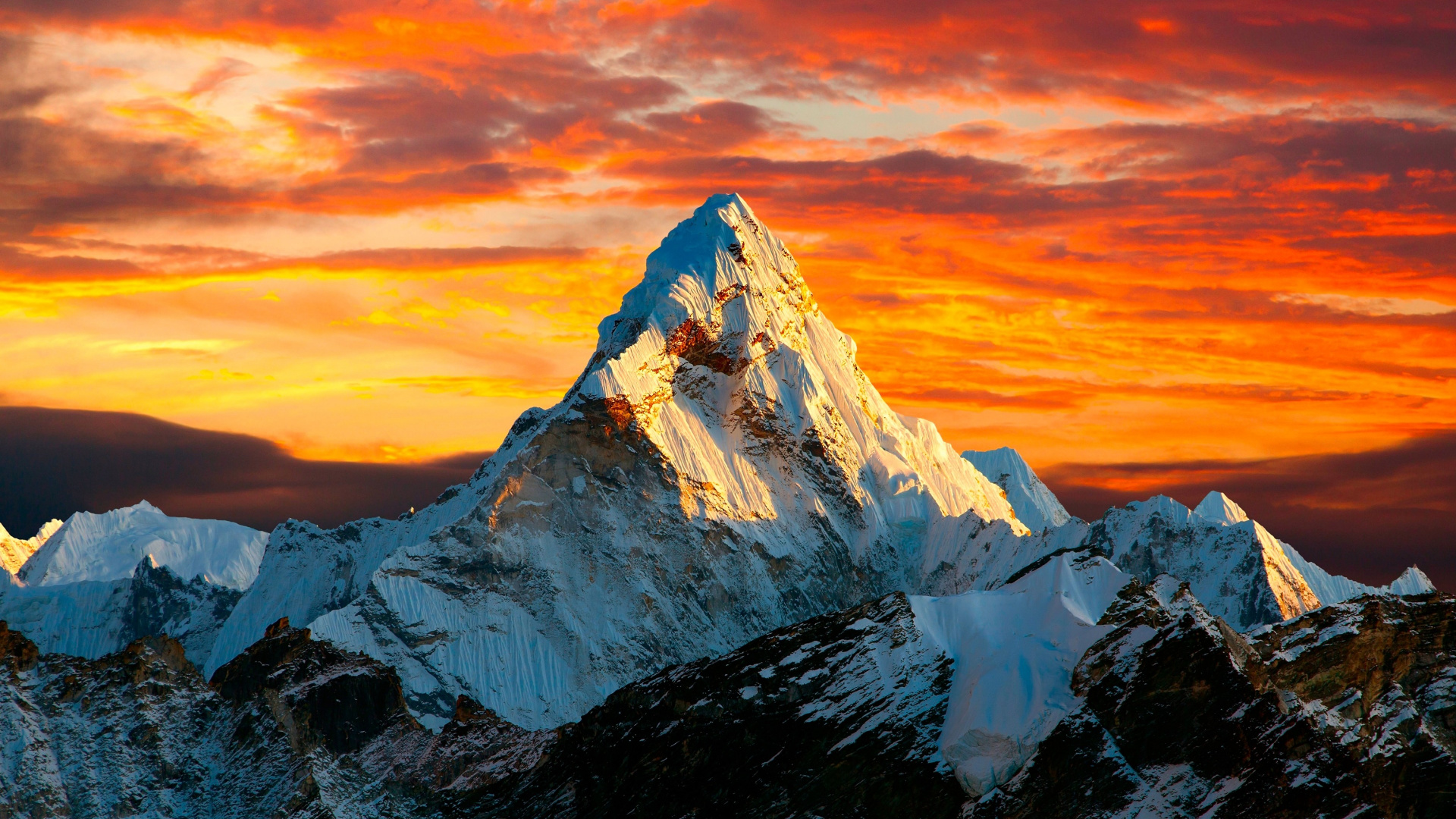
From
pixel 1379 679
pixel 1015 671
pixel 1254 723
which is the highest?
pixel 1015 671

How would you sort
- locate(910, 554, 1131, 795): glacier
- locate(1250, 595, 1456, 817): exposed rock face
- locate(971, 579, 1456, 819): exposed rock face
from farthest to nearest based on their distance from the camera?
locate(910, 554, 1131, 795): glacier, locate(1250, 595, 1456, 817): exposed rock face, locate(971, 579, 1456, 819): exposed rock face

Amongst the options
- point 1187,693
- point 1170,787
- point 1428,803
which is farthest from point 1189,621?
point 1428,803

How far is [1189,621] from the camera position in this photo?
171 metres

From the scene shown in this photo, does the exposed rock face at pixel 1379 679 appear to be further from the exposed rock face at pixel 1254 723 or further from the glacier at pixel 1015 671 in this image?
the glacier at pixel 1015 671

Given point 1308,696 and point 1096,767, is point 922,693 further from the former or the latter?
point 1308,696

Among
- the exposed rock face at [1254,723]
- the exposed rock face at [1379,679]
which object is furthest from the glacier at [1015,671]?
the exposed rock face at [1379,679]

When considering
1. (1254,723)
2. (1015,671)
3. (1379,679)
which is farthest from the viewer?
(1015,671)

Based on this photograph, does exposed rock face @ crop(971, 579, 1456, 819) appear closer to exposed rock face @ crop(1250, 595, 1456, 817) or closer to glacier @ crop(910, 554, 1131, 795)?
exposed rock face @ crop(1250, 595, 1456, 817)

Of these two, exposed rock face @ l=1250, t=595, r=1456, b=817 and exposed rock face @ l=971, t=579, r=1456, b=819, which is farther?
exposed rock face @ l=1250, t=595, r=1456, b=817

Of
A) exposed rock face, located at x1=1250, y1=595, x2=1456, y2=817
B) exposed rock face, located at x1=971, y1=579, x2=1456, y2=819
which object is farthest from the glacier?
exposed rock face, located at x1=1250, y1=595, x2=1456, y2=817

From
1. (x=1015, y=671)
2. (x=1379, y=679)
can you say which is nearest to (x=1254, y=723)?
(x=1379, y=679)

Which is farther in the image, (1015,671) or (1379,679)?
(1015,671)

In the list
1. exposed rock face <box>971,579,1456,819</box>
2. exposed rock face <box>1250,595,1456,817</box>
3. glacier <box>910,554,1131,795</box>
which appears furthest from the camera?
glacier <box>910,554,1131,795</box>

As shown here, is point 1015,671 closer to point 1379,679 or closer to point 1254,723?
point 1254,723
